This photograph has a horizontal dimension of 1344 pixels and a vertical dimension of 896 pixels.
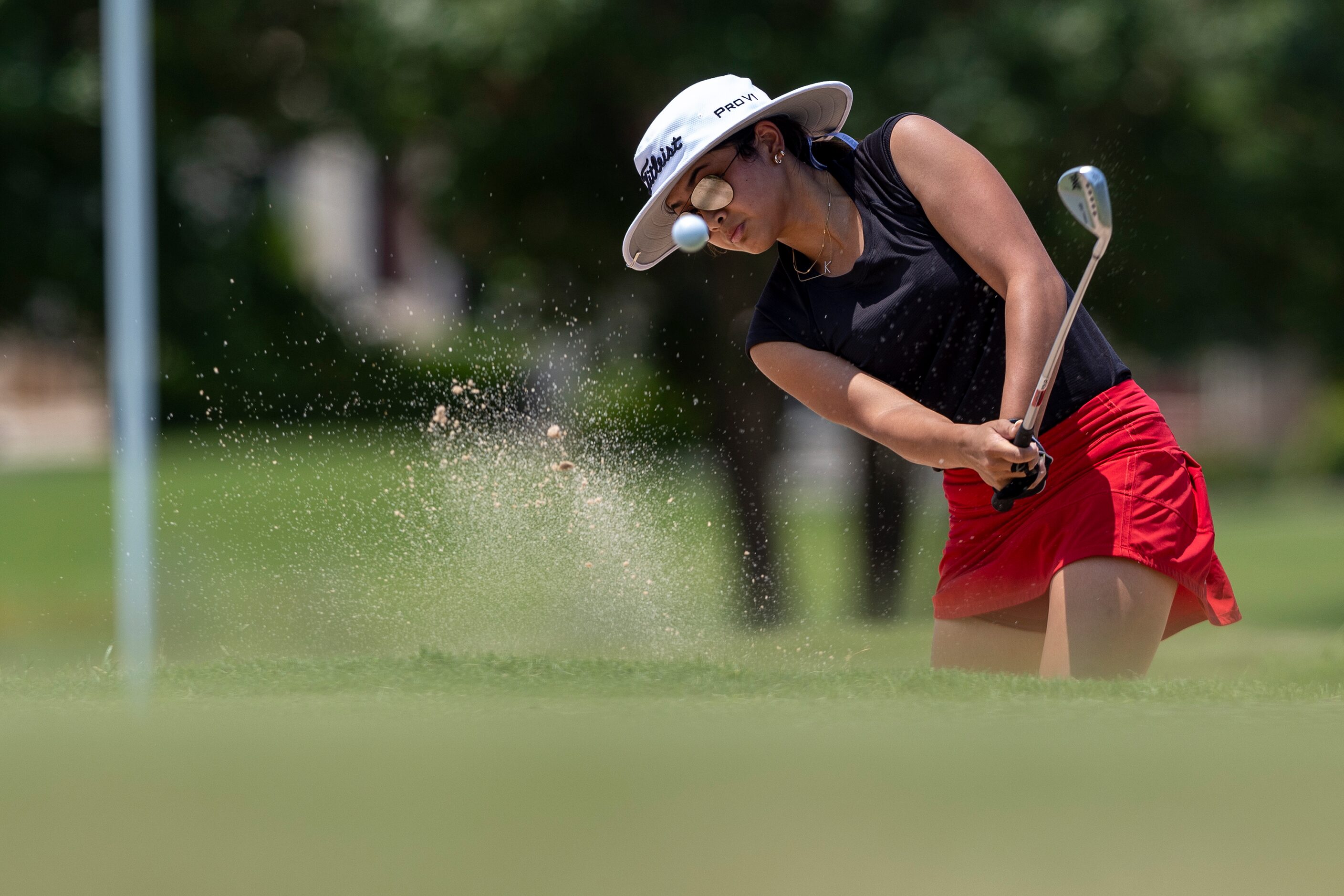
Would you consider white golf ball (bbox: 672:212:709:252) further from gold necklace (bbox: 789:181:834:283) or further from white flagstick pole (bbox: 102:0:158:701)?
white flagstick pole (bbox: 102:0:158:701)

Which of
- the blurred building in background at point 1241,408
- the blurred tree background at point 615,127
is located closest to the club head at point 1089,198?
the blurred tree background at point 615,127

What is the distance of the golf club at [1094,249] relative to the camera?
9.20 feet

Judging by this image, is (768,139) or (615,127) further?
(615,127)

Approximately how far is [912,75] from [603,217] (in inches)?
86.9

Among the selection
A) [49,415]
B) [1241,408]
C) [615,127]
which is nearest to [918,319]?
[615,127]

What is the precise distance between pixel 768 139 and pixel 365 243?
89.9 feet

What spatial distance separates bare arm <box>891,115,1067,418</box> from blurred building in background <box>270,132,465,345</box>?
6.49 meters

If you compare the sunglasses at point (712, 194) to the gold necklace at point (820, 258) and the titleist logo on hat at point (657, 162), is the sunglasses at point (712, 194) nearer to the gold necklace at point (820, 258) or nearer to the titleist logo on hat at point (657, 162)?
the titleist logo on hat at point (657, 162)

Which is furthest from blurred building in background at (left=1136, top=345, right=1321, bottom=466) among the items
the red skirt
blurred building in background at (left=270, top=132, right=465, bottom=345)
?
the red skirt

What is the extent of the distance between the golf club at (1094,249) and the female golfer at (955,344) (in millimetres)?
66

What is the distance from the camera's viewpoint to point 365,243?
97.1 feet

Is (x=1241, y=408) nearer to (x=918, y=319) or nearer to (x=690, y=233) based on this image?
(x=918, y=319)

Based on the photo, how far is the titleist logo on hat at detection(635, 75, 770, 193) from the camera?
10.0 ft

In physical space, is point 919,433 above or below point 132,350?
below
